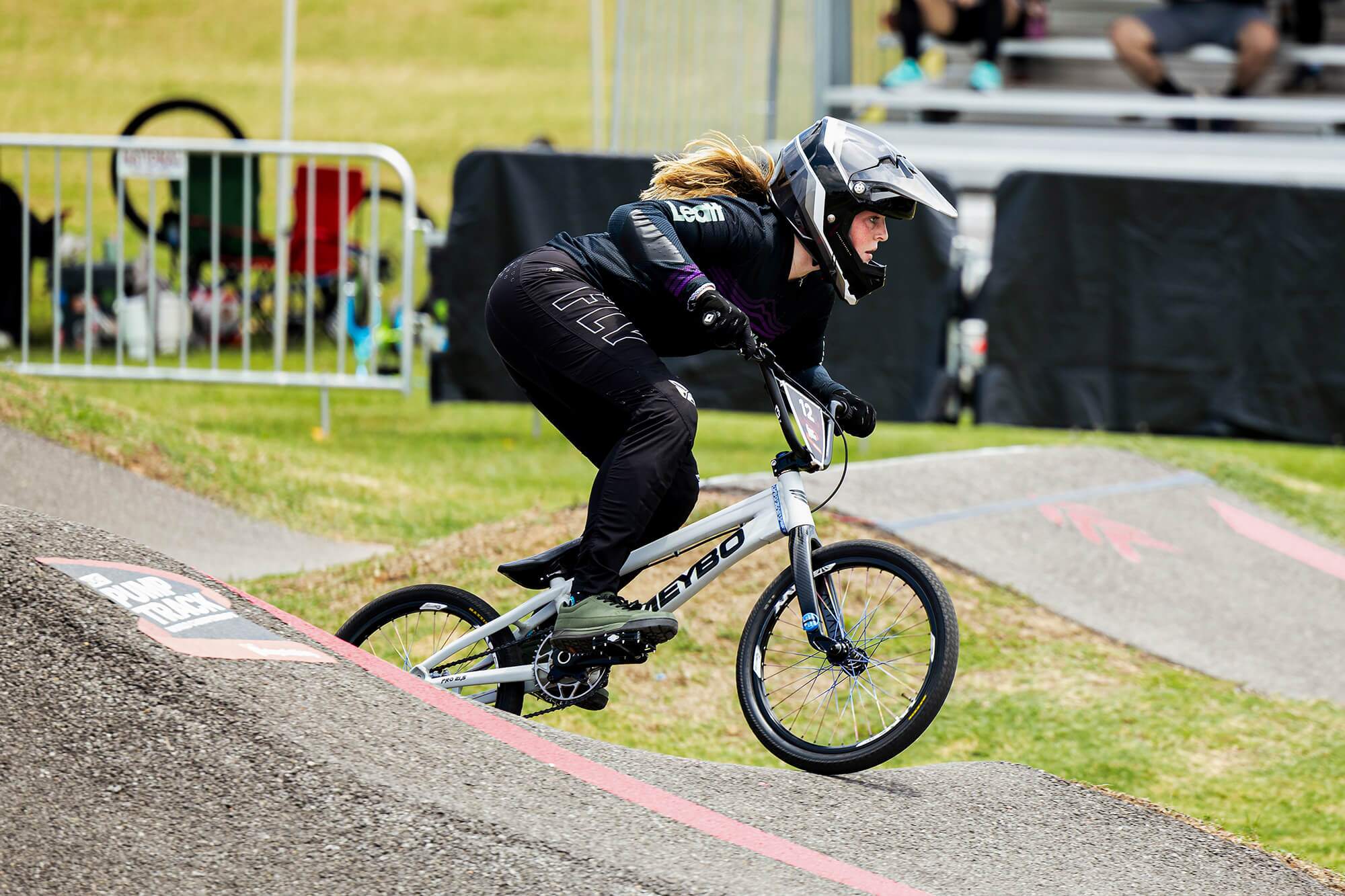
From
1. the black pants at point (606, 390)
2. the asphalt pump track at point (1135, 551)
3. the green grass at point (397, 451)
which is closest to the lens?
the black pants at point (606, 390)

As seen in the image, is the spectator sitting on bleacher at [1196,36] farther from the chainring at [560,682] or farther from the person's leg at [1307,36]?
the chainring at [560,682]

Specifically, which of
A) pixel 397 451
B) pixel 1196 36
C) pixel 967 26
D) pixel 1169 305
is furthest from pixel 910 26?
pixel 397 451

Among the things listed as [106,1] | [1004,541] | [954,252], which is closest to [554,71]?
[106,1]

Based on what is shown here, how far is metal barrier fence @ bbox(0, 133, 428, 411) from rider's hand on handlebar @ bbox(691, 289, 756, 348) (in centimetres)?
622

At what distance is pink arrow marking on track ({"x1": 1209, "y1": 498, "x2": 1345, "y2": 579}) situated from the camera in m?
9.16

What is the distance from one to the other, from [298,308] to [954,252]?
772cm

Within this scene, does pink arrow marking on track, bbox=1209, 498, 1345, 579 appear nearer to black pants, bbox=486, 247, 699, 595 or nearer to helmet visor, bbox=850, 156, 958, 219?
helmet visor, bbox=850, 156, 958, 219

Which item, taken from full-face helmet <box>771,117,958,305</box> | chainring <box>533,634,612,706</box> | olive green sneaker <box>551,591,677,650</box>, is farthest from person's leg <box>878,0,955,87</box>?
olive green sneaker <box>551,591,677,650</box>

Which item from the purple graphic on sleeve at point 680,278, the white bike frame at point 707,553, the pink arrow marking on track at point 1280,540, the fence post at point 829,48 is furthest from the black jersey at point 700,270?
the fence post at point 829,48

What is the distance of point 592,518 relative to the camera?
15.4 feet

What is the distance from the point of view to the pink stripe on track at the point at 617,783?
4.03 meters

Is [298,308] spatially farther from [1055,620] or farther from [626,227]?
[626,227]

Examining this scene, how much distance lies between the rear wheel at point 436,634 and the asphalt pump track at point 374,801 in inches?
14.8

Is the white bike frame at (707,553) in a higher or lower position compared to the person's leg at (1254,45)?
lower
